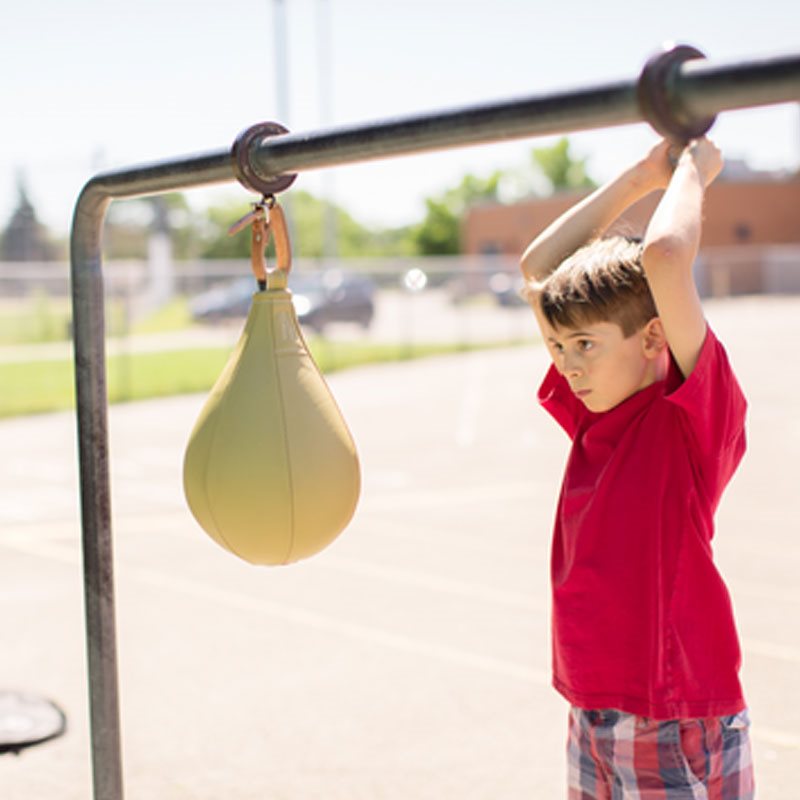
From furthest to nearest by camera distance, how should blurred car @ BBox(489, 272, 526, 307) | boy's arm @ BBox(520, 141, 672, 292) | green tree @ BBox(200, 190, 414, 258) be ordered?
1. green tree @ BBox(200, 190, 414, 258)
2. blurred car @ BBox(489, 272, 526, 307)
3. boy's arm @ BBox(520, 141, 672, 292)

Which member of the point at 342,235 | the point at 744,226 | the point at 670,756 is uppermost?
the point at 342,235

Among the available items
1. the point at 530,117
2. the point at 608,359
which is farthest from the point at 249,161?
the point at 608,359

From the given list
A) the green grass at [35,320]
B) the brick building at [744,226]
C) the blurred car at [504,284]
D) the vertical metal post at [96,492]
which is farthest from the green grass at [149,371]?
the brick building at [744,226]

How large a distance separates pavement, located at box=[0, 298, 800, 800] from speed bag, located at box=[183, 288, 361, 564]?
4.60 feet

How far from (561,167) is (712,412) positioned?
3069 inches

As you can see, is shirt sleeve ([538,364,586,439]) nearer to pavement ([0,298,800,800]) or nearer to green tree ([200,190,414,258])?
pavement ([0,298,800,800])

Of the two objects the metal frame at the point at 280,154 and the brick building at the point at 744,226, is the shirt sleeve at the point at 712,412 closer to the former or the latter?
the metal frame at the point at 280,154

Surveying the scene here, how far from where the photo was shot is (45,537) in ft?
21.1

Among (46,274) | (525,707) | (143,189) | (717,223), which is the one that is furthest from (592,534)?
(717,223)

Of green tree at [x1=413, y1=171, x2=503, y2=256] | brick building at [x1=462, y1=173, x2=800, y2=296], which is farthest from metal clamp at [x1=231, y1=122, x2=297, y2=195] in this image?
green tree at [x1=413, y1=171, x2=503, y2=256]

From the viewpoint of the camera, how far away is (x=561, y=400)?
219 cm

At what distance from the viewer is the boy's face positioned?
1926mm

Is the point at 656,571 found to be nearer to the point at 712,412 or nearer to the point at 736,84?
the point at 712,412

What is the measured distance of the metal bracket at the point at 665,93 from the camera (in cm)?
138
